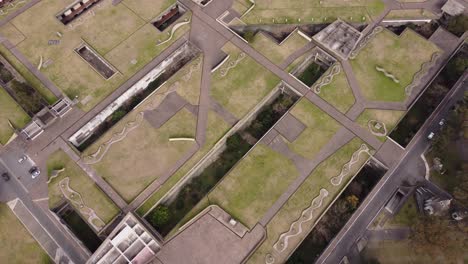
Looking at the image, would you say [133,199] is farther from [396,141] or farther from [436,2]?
[436,2]

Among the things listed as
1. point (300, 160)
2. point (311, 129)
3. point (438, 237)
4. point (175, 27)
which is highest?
point (311, 129)

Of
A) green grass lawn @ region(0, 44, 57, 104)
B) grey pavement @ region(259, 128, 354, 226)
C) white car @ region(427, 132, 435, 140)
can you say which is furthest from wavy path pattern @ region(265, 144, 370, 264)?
green grass lawn @ region(0, 44, 57, 104)

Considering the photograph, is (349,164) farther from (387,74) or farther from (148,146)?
(148,146)

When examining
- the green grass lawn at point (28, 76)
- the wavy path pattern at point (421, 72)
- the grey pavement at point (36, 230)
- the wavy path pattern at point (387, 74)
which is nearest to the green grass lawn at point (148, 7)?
the green grass lawn at point (28, 76)

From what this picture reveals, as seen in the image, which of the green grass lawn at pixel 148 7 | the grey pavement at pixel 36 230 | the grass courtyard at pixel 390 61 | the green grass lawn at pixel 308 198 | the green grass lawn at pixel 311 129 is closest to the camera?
the green grass lawn at pixel 308 198

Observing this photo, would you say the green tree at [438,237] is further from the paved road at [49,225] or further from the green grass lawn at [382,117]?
the paved road at [49,225]

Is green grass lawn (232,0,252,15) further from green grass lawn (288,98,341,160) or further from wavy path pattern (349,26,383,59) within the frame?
green grass lawn (288,98,341,160)

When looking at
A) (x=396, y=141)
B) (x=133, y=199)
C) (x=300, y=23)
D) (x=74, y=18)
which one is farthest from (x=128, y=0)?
(x=396, y=141)

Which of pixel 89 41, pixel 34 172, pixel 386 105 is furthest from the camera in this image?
pixel 89 41

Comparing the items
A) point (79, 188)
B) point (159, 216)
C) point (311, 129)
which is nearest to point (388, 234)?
point (311, 129)
